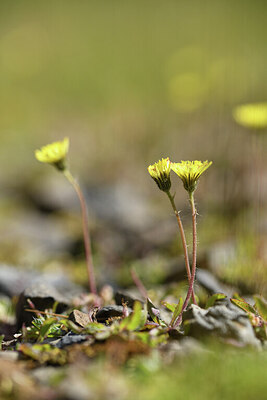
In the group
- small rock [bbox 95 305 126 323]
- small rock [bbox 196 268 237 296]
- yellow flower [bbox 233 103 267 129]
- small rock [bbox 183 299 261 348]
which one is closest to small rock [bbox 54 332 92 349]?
small rock [bbox 95 305 126 323]

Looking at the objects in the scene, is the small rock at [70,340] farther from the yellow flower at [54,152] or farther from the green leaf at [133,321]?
the yellow flower at [54,152]

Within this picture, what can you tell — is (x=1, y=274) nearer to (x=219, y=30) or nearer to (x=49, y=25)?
(x=219, y=30)

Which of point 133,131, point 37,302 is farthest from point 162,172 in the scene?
point 133,131

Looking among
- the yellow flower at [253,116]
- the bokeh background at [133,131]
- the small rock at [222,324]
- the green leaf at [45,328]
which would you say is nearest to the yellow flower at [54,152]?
the green leaf at [45,328]

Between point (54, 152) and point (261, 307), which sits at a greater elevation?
point (54, 152)

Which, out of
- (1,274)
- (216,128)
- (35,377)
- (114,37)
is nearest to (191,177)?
(35,377)

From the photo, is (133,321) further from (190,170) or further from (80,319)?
(190,170)

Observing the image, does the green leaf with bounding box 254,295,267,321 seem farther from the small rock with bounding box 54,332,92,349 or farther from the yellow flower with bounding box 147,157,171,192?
the small rock with bounding box 54,332,92,349
